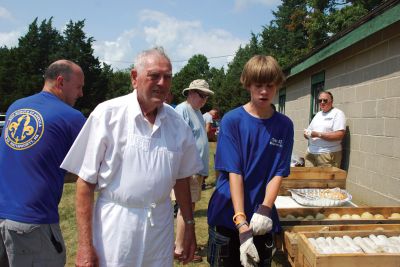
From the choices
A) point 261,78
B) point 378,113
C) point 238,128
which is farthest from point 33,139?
point 378,113

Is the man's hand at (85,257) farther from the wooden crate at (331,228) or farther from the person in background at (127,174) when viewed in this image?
the wooden crate at (331,228)

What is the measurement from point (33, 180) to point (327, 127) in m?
4.37

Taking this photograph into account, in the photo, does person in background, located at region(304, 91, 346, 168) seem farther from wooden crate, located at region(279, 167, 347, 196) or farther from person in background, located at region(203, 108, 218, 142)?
person in background, located at region(203, 108, 218, 142)

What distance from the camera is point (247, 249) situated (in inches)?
90.3

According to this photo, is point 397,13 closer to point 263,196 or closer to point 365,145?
point 365,145

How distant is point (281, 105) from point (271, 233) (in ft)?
41.4

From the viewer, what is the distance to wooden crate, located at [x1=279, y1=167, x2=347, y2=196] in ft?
15.6

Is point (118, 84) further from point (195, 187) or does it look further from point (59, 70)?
point (59, 70)

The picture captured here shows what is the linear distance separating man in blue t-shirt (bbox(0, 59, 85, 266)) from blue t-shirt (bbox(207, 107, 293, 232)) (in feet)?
3.50

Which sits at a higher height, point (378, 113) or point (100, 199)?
point (378, 113)

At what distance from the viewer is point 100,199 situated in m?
2.12

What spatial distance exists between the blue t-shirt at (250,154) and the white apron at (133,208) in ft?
1.54

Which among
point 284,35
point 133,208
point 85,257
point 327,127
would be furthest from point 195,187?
point 284,35

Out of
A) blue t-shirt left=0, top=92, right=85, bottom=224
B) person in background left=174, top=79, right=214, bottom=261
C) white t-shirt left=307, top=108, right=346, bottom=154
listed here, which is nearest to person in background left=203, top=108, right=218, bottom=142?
white t-shirt left=307, top=108, right=346, bottom=154
